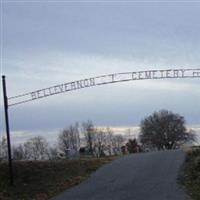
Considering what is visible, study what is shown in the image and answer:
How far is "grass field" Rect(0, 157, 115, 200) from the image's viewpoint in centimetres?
2389

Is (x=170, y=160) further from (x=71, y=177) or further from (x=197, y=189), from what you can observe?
(x=197, y=189)

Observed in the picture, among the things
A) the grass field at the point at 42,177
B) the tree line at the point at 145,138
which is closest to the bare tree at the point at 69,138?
the tree line at the point at 145,138

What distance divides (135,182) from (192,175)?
2.46 meters

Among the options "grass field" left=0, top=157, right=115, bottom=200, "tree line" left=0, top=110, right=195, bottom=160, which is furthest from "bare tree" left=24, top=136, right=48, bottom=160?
"grass field" left=0, top=157, right=115, bottom=200

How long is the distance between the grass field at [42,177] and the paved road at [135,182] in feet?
2.48

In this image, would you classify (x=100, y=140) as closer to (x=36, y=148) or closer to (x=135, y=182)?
(x=36, y=148)

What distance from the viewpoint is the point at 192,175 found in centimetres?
2456

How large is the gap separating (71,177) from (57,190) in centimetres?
366

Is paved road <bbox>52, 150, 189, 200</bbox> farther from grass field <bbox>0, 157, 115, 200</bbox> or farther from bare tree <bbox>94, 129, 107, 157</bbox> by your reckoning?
bare tree <bbox>94, 129, 107, 157</bbox>

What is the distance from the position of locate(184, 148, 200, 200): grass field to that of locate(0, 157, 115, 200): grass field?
188 inches

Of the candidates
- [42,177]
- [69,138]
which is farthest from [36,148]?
[42,177]

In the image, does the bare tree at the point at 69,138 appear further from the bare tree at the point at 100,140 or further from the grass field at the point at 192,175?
the grass field at the point at 192,175

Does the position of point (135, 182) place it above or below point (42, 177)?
below

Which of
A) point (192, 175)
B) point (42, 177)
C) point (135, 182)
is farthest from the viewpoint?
point (42, 177)
